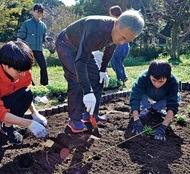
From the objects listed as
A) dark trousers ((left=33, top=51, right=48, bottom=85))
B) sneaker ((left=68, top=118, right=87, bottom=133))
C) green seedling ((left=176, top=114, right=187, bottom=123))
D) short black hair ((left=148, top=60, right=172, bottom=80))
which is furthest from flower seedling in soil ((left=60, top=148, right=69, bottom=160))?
dark trousers ((left=33, top=51, right=48, bottom=85))

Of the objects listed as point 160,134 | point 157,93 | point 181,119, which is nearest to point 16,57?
point 160,134

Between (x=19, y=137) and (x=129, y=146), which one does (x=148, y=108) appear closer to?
(x=129, y=146)

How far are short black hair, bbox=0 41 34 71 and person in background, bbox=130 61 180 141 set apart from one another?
143 cm

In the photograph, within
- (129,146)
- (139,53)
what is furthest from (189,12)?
(129,146)

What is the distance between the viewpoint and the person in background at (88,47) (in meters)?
2.63

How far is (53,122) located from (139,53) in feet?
50.5

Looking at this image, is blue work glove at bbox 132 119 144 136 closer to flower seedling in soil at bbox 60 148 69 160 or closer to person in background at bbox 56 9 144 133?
person in background at bbox 56 9 144 133

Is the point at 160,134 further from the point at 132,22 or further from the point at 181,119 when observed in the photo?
the point at 132,22

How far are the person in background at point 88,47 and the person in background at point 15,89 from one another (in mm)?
427

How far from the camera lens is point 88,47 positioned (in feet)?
8.91

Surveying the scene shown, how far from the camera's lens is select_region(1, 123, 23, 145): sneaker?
300 centimetres

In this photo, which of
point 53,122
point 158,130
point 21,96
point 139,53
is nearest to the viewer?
point 21,96

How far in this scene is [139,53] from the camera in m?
18.5

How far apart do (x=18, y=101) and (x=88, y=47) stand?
0.87 metres
